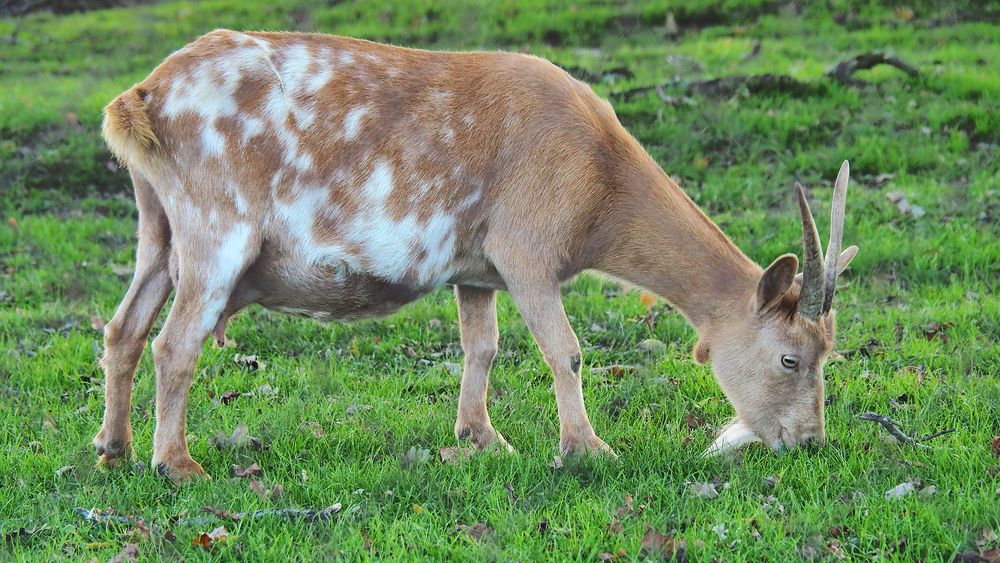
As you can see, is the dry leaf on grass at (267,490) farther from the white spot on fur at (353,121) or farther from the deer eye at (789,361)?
the deer eye at (789,361)

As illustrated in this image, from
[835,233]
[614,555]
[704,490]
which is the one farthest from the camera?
[835,233]

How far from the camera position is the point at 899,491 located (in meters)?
4.73

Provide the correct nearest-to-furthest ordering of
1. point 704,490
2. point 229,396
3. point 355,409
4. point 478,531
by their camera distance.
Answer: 1. point 478,531
2. point 704,490
3. point 355,409
4. point 229,396

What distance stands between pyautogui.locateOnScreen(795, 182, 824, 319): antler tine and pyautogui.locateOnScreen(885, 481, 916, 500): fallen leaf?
2.91 feet

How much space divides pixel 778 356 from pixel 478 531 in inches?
69.9

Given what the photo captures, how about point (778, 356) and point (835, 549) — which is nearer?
point (835, 549)

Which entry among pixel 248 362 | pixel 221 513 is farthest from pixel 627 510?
pixel 248 362

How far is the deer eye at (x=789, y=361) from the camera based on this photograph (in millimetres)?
5340

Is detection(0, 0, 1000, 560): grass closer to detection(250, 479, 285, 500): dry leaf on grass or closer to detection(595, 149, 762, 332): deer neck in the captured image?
detection(250, 479, 285, 500): dry leaf on grass

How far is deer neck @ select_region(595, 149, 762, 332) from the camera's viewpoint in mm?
5469

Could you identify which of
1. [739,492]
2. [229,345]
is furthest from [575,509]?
[229,345]

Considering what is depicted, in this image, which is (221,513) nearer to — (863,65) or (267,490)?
(267,490)

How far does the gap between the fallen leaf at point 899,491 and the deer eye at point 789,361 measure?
2.53 feet

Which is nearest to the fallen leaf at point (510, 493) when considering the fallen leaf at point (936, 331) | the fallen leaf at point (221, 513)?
the fallen leaf at point (221, 513)
